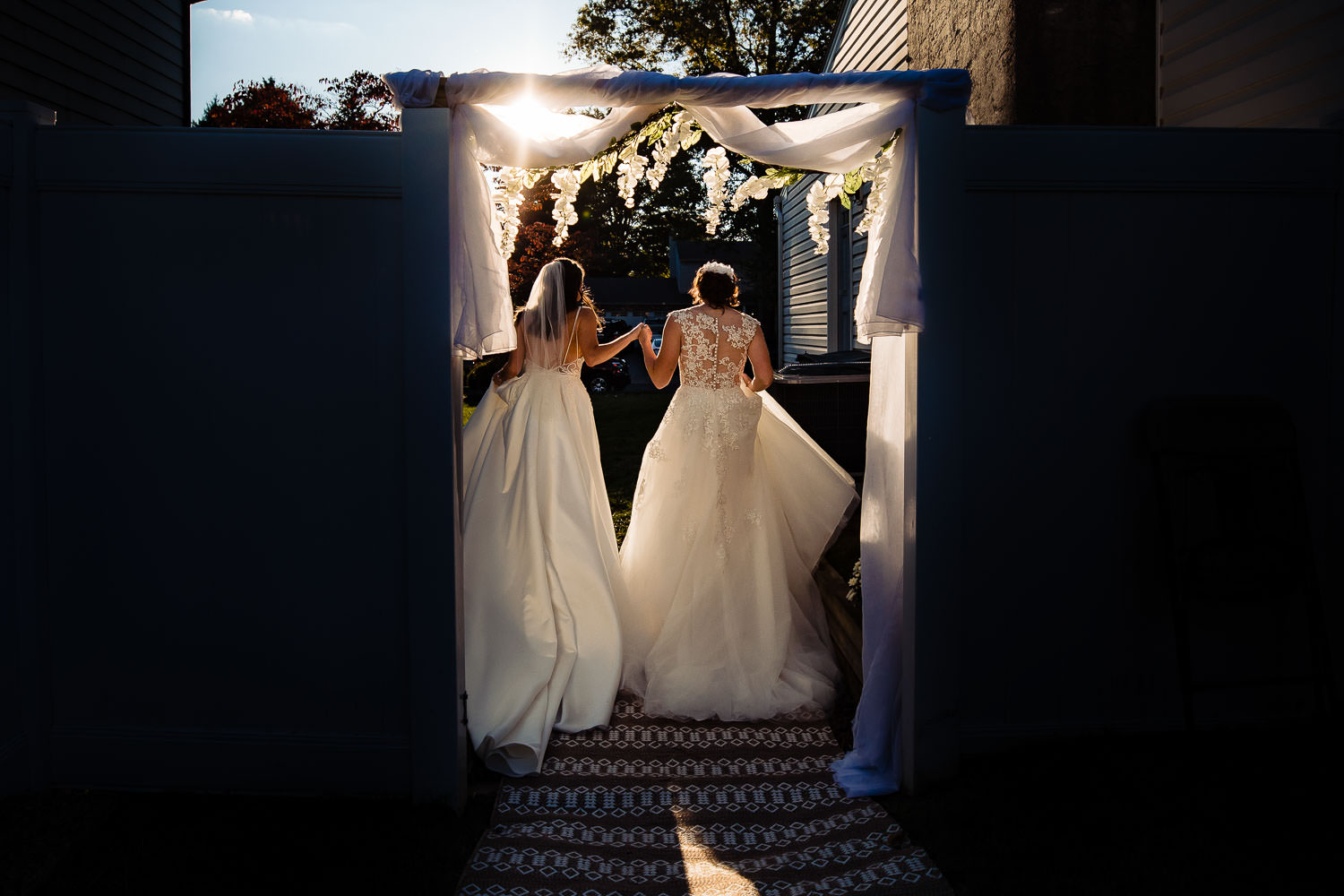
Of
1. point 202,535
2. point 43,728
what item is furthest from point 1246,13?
point 43,728

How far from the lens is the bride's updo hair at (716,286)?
16.0ft

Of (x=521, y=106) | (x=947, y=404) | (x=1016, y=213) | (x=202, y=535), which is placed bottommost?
(x=202, y=535)

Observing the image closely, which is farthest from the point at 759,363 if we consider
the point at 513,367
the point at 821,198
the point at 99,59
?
the point at 99,59

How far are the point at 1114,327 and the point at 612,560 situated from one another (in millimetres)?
2572

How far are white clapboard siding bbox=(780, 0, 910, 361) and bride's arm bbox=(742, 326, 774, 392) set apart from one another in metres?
1.79

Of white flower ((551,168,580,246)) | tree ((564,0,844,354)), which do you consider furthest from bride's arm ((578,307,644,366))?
tree ((564,0,844,354))

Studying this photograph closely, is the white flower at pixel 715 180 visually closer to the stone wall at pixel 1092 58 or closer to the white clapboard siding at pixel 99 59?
the stone wall at pixel 1092 58

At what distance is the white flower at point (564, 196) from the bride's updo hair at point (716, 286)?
1052 mm

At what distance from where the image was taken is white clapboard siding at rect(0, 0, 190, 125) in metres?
6.43

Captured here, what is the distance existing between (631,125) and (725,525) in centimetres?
211

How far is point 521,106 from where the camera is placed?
11.1 feet

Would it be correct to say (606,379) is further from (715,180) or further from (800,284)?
(715,180)

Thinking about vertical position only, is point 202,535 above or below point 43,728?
above

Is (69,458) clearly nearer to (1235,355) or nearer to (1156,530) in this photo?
(1156,530)
